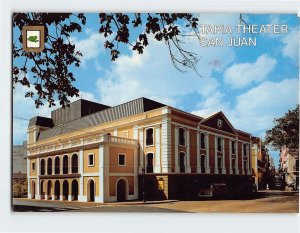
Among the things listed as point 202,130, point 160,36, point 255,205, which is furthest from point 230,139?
point 160,36

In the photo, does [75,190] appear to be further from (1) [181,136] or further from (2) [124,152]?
(1) [181,136]

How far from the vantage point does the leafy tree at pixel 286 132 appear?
8.12 m

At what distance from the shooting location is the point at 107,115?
8.59 metres

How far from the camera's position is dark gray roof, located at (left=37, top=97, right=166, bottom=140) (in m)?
8.36

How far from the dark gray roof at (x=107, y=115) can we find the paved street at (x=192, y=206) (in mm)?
1450

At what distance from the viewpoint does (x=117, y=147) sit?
8.71 m

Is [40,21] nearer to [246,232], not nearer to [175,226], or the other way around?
[175,226]

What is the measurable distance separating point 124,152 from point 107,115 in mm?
848

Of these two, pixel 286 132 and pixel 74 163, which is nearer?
pixel 286 132

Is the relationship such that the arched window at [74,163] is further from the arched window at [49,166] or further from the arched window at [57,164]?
the arched window at [49,166]

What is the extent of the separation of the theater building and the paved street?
0.82 feet

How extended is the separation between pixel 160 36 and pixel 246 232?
3.92 meters

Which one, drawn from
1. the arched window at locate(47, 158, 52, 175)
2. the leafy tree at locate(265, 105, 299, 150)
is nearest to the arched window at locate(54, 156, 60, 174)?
the arched window at locate(47, 158, 52, 175)

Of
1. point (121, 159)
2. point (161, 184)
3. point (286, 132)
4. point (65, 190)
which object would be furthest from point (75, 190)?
point (286, 132)
